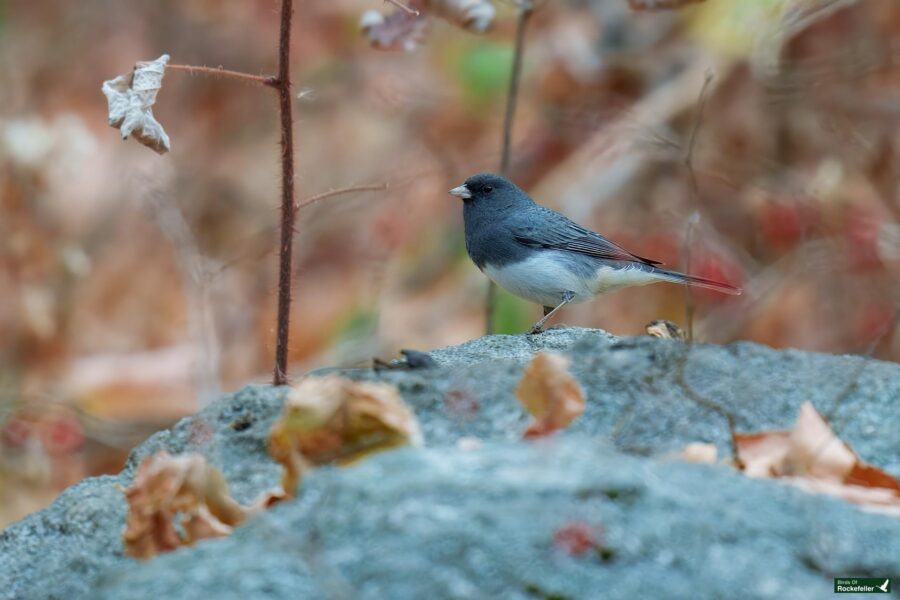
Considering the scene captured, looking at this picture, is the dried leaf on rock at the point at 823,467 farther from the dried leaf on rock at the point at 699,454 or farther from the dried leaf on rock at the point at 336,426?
the dried leaf on rock at the point at 336,426

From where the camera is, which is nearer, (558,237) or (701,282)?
(701,282)

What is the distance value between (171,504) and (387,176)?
4437mm

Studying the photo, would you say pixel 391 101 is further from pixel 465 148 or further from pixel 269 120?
pixel 269 120

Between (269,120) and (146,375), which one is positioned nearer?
(146,375)

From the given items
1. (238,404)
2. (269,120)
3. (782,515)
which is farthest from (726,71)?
(782,515)

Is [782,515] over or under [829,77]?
under

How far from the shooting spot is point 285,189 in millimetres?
2342

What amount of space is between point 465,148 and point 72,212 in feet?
6.86

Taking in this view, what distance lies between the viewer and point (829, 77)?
18.3 ft

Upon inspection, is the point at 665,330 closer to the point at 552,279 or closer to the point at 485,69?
the point at 552,279

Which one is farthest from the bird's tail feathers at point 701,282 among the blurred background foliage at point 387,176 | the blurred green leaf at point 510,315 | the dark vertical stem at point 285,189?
the dark vertical stem at point 285,189

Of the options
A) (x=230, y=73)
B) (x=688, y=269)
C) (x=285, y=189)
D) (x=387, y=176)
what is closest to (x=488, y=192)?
(x=387, y=176)

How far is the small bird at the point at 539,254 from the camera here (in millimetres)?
4340

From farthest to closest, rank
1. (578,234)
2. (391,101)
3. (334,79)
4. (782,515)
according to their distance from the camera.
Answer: (334,79)
(391,101)
(578,234)
(782,515)
